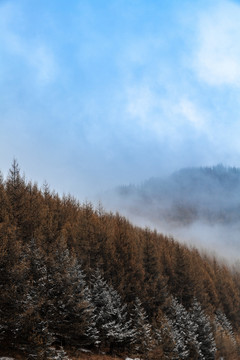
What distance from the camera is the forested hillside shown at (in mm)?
17906

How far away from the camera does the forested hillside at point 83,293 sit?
58.7ft

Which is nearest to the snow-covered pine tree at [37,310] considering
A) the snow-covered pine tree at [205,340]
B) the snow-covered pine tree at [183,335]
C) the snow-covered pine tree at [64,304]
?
the snow-covered pine tree at [64,304]

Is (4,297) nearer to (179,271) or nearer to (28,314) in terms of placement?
(28,314)

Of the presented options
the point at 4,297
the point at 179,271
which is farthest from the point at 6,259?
the point at 179,271

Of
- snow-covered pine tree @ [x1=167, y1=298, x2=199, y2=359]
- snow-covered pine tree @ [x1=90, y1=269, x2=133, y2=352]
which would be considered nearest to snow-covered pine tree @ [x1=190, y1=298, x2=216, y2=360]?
snow-covered pine tree @ [x1=167, y1=298, x2=199, y2=359]

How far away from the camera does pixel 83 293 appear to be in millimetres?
22750

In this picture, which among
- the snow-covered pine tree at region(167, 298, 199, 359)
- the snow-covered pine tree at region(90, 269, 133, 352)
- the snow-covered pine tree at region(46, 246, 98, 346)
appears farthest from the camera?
the snow-covered pine tree at region(167, 298, 199, 359)

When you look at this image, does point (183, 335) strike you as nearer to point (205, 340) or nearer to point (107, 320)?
point (205, 340)

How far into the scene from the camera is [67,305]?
21.0m

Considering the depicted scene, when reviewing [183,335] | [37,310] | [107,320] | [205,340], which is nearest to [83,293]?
[37,310]

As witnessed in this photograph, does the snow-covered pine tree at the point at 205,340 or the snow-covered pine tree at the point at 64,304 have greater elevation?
the snow-covered pine tree at the point at 64,304

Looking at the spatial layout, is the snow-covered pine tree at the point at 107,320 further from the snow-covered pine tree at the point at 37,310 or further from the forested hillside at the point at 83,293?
the snow-covered pine tree at the point at 37,310

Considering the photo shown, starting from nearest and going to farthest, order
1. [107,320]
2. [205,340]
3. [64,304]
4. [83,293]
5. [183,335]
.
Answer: [64,304], [83,293], [107,320], [183,335], [205,340]

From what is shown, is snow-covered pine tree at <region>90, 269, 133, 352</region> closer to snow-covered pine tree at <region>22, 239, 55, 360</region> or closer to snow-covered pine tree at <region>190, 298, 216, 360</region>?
snow-covered pine tree at <region>22, 239, 55, 360</region>
